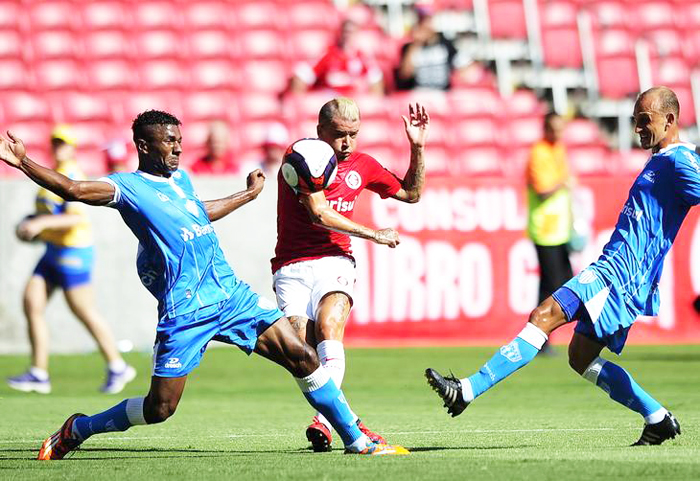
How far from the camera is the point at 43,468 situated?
23.7ft

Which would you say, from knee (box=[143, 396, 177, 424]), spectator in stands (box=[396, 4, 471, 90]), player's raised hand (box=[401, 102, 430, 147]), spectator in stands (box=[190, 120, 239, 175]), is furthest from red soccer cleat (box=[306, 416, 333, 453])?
spectator in stands (box=[396, 4, 471, 90])

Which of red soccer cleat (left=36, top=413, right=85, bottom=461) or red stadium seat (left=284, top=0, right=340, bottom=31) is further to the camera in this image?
red stadium seat (left=284, top=0, right=340, bottom=31)

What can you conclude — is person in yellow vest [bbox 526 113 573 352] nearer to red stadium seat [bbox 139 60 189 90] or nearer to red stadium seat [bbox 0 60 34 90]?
red stadium seat [bbox 139 60 189 90]

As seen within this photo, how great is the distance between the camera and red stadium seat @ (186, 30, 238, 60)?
2008 centimetres

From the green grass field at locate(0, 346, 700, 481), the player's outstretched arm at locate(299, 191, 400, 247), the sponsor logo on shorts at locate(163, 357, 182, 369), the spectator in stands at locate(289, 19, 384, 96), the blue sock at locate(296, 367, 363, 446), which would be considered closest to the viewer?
the green grass field at locate(0, 346, 700, 481)

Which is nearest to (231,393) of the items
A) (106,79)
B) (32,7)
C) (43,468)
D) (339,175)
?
(339,175)

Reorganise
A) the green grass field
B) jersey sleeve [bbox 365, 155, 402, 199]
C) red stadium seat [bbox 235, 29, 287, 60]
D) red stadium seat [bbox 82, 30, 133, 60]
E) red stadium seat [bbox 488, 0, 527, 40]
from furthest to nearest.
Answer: red stadium seat [bbox 488, 0, 527, 40] < red stadium seat [bbox 235, 29, 287, 60] < red stadium seat [bbox 82, 30, 133, 60] < jersey sleeve [bbox 365, 155, 402, 199] < the green grass field

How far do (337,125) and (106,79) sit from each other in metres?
11.8

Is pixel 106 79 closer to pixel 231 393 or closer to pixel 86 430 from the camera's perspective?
pixel 231 393

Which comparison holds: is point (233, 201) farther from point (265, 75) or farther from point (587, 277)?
point (265, 75)

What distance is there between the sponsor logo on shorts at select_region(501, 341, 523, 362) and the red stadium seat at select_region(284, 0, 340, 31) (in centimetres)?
1342

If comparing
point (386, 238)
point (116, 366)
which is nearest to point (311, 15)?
point (116, 366)

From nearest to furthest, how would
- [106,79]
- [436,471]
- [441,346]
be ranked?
[436,471] < [441,346] < [106,79]

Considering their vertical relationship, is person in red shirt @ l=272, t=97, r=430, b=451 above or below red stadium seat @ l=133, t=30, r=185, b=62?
below
